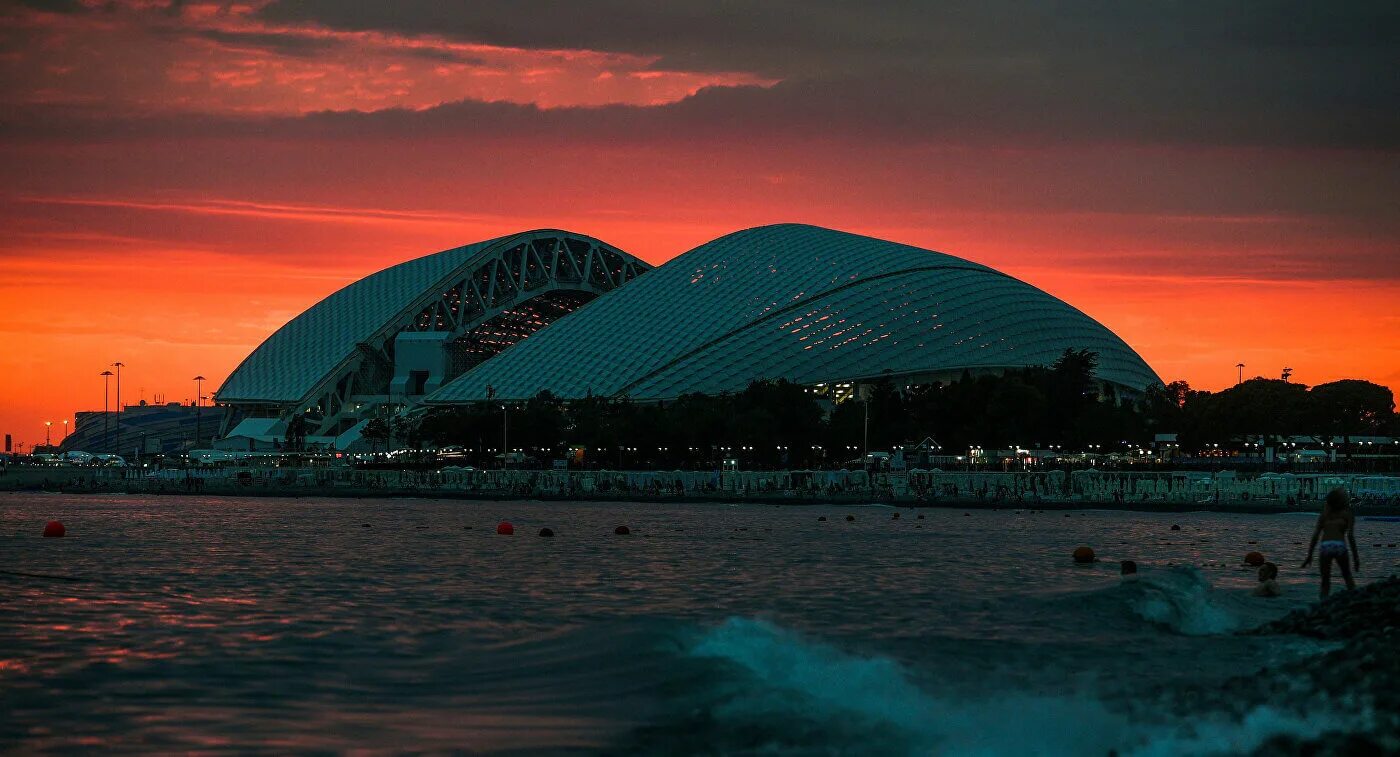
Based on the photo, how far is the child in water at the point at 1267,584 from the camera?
1299 inches

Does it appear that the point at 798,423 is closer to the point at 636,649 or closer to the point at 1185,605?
the point at 1185,605

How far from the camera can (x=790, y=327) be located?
466 ft

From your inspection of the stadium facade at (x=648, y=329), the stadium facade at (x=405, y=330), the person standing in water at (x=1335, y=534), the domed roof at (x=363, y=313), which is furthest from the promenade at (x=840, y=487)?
the domed roof at (x=363, y=313)

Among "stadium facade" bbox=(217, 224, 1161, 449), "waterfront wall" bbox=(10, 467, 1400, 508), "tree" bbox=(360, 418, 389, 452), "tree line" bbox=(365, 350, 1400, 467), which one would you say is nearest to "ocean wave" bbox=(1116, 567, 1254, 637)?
"waterfront wall" bbox=(10, 467, 1400, 508)

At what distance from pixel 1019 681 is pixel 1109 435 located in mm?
109633

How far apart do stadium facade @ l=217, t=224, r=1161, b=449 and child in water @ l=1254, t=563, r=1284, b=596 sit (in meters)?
98.1

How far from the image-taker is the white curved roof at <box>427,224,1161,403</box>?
139 meters

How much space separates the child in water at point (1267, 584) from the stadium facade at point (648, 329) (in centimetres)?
9809

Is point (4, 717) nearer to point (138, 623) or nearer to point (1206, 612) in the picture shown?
point (138, 623)

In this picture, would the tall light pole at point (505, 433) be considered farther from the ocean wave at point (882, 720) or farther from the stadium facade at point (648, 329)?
the ocean wave at point (882, 720)

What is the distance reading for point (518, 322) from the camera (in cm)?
18775

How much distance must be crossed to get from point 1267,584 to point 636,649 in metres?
16.3

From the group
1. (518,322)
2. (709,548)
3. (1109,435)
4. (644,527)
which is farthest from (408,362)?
(709,548)

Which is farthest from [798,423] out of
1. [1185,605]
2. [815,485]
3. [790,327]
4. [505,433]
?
[1185,605]
